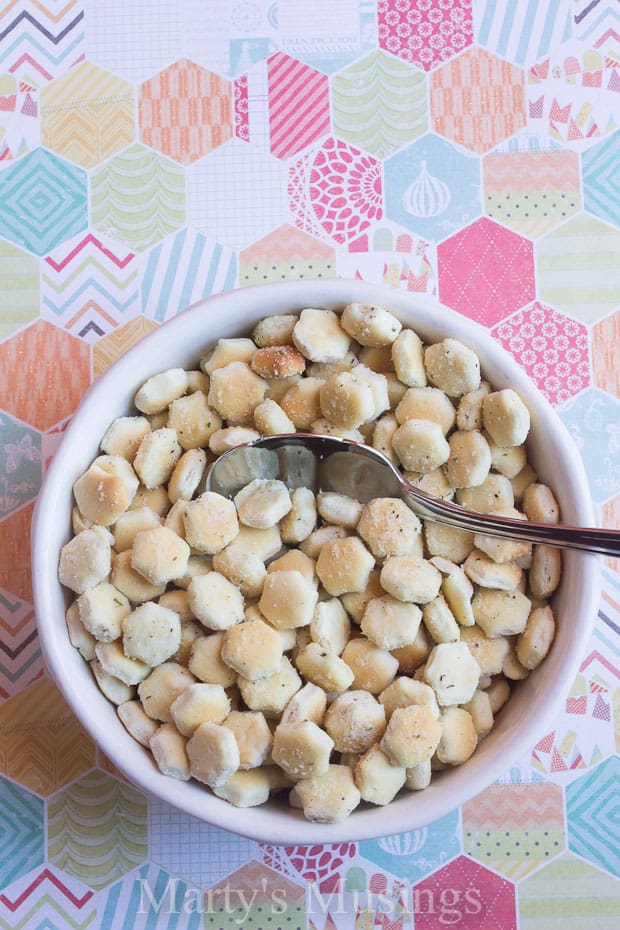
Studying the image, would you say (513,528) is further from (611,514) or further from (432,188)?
(432,188)

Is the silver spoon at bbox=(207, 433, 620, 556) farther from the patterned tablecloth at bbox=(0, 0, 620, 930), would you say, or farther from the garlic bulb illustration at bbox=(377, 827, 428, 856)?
the garlic bulb illustration at bbox=(377, 827, 428, 856)

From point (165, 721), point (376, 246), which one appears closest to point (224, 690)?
point (165, 721)

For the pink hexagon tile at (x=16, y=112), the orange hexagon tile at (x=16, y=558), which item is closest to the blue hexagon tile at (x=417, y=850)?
the orange hexagon tile at (x=16, y=558)

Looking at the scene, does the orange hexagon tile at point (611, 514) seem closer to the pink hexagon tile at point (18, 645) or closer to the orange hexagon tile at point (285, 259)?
the orange hexagon tile at point (285, 259)

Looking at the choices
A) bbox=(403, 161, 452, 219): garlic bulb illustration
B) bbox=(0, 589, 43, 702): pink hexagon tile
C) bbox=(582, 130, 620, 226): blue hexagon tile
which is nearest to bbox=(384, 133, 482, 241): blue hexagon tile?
bbox=(403, 161, 452, 219): garlic bulb illustration

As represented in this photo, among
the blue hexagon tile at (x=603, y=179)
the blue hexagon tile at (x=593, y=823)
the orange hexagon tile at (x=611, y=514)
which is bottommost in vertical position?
the blue hexagon tile at (x=593, y=823)

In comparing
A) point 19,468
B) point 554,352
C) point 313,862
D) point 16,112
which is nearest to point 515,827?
point 313,862

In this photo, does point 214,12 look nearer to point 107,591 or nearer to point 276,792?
point 107,591
